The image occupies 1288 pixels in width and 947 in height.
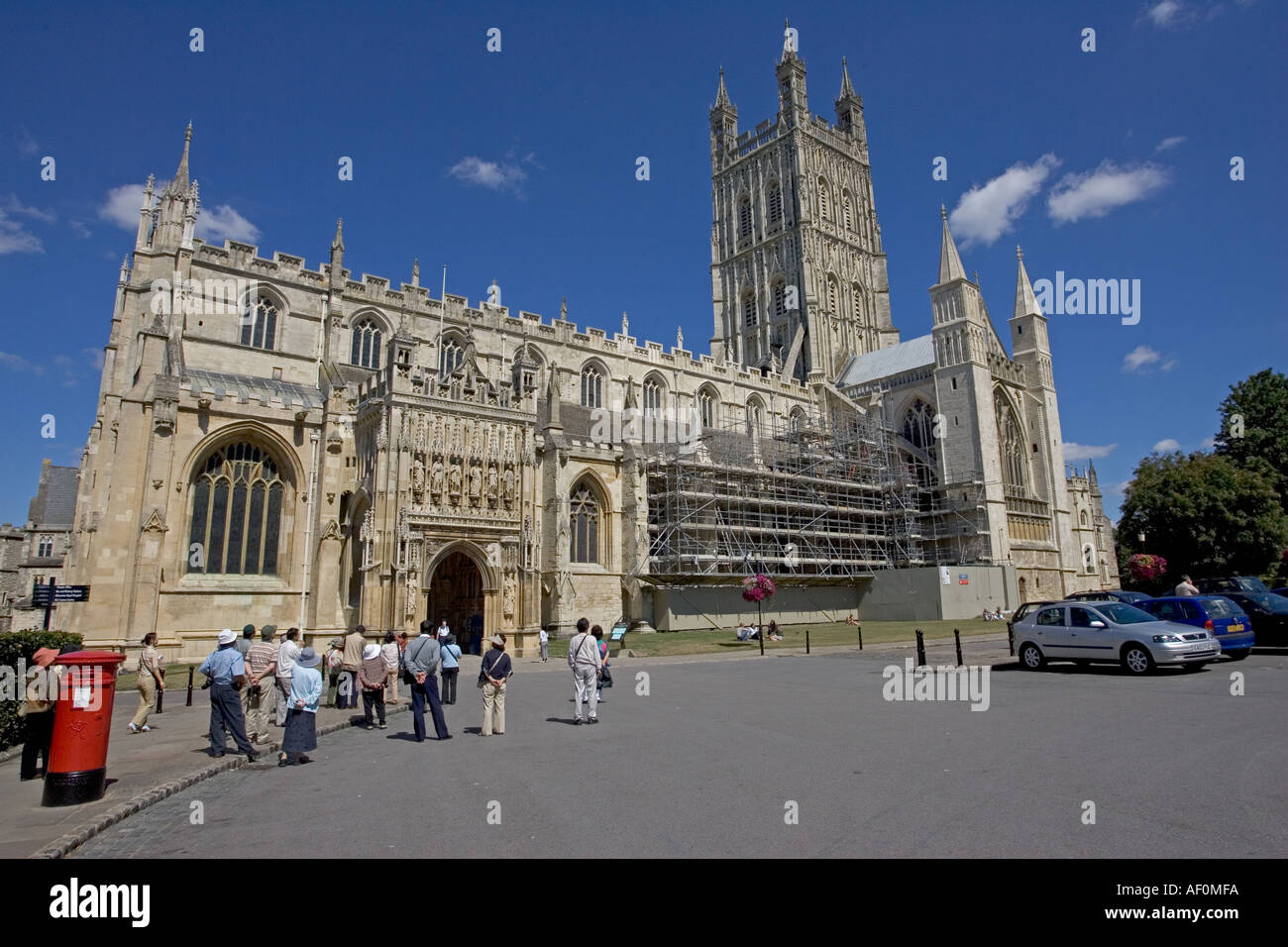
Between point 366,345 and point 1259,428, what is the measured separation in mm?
48447

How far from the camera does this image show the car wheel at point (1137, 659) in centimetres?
1384

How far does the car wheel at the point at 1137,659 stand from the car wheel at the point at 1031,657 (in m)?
1.76

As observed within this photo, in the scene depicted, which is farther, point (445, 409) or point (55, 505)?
point (55, 505)

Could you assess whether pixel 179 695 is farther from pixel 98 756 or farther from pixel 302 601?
pixel 98 756

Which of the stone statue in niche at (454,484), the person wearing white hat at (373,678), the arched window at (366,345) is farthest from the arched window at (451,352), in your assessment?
the person wearing white hat at (373,678)

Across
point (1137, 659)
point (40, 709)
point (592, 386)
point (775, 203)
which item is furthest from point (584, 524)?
point (775, 203)

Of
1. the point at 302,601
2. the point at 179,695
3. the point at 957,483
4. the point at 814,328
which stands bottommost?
the point at 179,695

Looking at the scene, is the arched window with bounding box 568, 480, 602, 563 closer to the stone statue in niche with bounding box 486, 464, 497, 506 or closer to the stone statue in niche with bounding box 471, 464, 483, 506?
the stone statue in niche with bounding box 486, 464, 497, 506

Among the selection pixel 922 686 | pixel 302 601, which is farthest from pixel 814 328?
pixel 922 686

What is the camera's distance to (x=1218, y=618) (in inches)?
613

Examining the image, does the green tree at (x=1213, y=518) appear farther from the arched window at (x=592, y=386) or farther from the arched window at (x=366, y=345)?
the arched window at (x=366, y=345)

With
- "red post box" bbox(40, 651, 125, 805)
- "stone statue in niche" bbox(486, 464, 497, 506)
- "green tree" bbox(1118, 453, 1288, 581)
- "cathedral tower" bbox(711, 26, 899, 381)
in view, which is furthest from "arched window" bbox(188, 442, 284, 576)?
"green tree" bbox(1118, 453, 1288, 581)
